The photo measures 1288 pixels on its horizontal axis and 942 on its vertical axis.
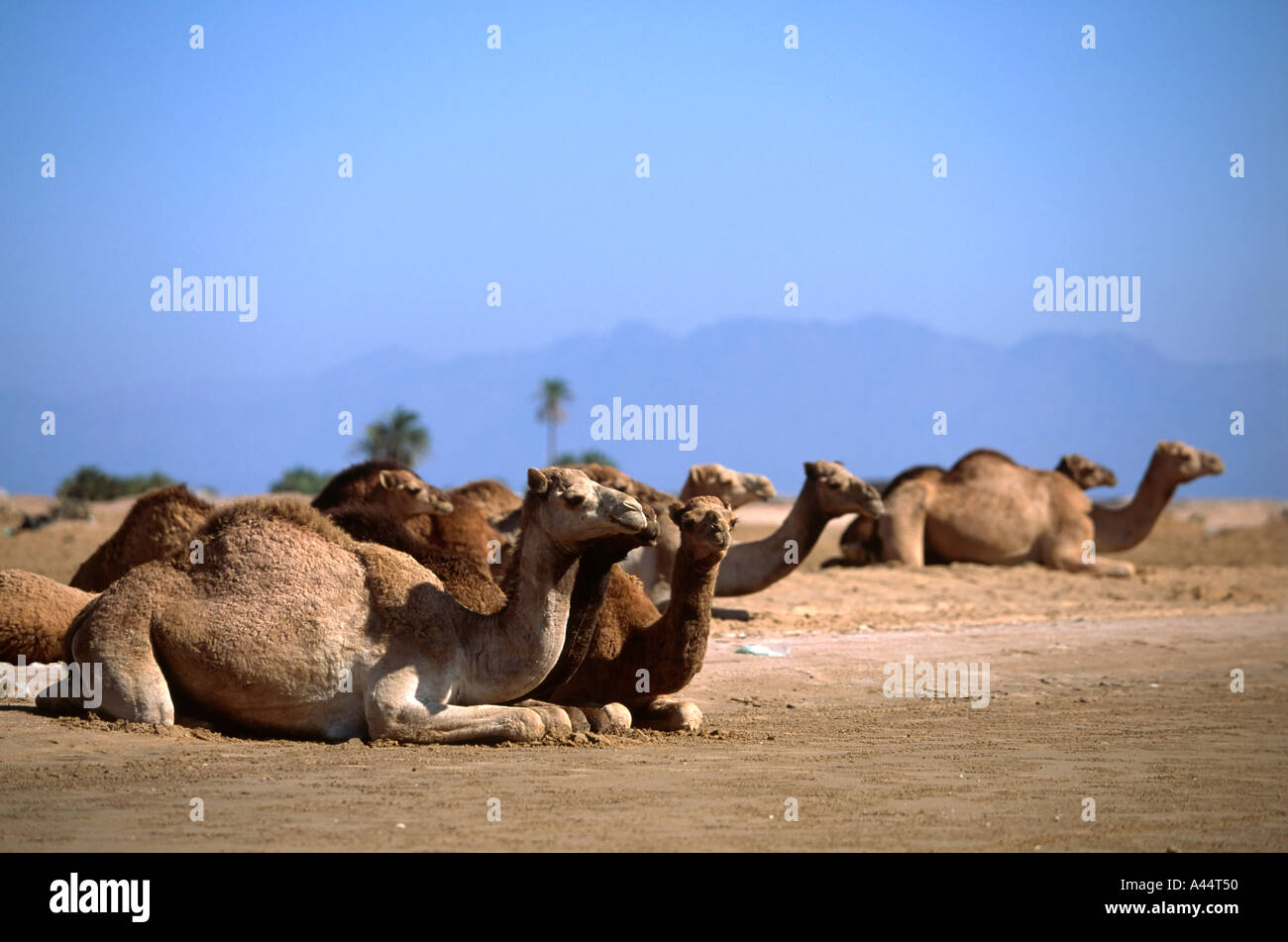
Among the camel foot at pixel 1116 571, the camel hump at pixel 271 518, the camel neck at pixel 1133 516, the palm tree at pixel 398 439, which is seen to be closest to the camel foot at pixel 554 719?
the camel hump at pixel 271 518

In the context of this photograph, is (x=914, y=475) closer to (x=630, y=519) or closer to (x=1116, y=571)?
(x=1116, y=571)

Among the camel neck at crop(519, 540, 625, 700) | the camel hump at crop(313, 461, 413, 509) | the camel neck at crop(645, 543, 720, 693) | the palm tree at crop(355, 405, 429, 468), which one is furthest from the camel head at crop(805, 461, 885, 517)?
the palm tree at crop(355, 405, 429, 468)

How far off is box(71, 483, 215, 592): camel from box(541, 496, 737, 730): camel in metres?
4.50

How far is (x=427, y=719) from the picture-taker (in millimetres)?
8680

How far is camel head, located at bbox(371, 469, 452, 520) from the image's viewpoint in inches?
627

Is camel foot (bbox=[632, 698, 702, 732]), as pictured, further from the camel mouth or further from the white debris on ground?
the white debris on ground

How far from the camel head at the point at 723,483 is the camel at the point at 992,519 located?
5707 mm

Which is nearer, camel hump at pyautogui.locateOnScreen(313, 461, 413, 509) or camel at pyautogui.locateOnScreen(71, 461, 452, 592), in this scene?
camel at pyautogui.locateOnScreen(71, 461, 452, 592)

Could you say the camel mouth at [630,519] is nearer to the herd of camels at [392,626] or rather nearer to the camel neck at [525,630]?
the herd of camels at [392,626]

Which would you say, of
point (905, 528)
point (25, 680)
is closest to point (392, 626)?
point (25, 680)

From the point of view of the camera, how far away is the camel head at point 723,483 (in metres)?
16.2
